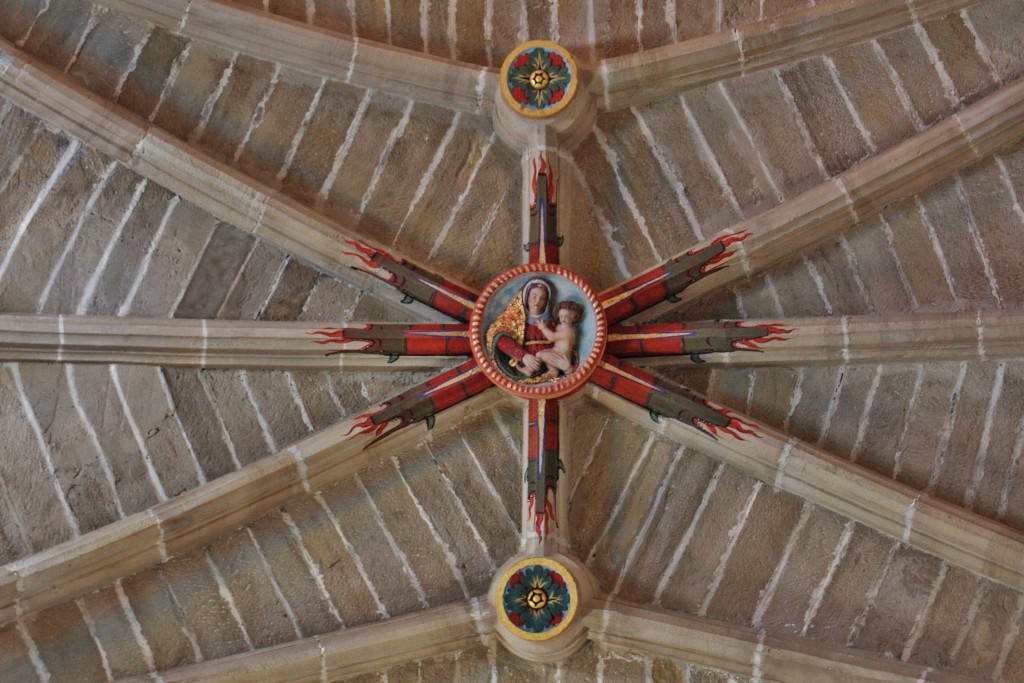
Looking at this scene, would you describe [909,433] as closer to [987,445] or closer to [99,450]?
[987,445]

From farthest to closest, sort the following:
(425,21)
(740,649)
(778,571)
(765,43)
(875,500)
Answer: (425,21) → (765,43) → (778,571) → (875,500) → (740,649)

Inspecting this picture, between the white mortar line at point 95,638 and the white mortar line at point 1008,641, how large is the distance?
14.4 ft

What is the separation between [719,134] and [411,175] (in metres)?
1.70

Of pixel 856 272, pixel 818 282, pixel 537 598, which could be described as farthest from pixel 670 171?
pixel 537 598

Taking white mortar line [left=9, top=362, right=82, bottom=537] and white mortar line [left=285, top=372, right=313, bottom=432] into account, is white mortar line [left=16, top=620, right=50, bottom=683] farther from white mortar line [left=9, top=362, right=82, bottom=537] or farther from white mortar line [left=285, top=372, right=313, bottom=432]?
white mortar line [left=285, top=372, right=313, bottom=432]

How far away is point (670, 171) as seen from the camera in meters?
7.86

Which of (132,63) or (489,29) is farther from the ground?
(489,29)

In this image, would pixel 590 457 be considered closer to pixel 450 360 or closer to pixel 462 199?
pixel 450 360

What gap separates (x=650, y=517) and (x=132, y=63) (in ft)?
12.2

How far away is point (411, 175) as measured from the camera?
7.88m

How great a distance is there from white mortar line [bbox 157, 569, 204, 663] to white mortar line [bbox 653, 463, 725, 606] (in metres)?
2.36

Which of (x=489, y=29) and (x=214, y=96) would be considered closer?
(x=214, y=96)

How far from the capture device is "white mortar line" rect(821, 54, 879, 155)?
7.73 metres

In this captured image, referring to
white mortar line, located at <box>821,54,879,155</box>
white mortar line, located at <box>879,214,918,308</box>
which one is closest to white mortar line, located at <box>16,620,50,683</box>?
white mortar line, located at <box>879,214,918,308</box>
